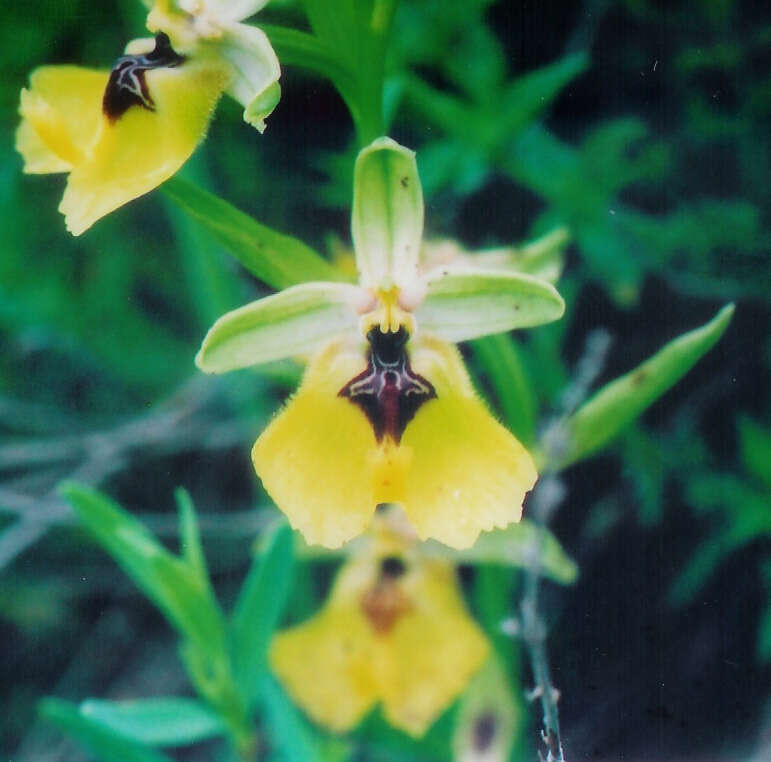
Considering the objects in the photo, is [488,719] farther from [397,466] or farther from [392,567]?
[397,466]

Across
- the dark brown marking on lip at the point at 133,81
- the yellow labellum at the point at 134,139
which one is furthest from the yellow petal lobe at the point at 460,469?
the dark brown marking on lip at the point at 133,81

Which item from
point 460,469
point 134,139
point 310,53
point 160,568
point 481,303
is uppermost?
point 310,53

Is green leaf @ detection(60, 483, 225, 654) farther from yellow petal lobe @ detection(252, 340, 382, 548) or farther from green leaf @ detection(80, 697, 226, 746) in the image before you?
yellow petal lobe @ detection(252, 340, 382, 548)

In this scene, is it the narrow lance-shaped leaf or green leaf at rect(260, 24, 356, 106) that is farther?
the narrow lance-shaped leaf

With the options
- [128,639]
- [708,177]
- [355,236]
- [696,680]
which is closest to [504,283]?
[355,236]

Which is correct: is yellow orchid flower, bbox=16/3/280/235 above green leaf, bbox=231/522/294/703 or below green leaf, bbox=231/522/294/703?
above

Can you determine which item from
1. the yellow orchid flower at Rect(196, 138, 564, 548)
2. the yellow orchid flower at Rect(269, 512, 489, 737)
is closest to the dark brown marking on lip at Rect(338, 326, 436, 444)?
the yellow orchid flower at Rect(196, 138, 564, 548)

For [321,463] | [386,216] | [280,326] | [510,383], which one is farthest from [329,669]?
[386,216]

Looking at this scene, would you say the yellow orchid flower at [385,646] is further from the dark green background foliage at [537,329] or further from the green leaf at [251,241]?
the green leaf at [251,241]
